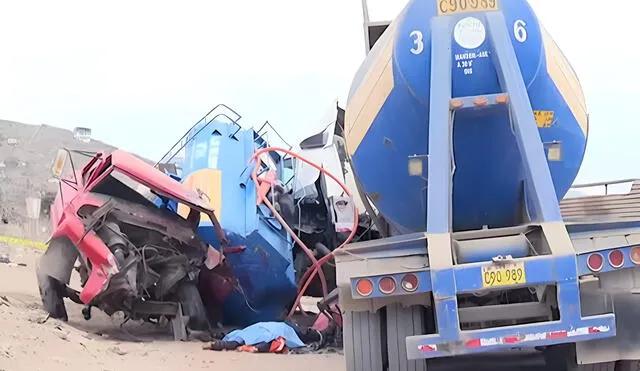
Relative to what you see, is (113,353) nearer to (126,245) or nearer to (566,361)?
(126,245)

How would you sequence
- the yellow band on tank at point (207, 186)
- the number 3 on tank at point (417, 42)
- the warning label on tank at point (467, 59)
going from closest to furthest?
1. the warning label on tank at point (467, 59)
2. the number 3 on tank at point (417, 42)
3. the yellow band on tank at point (207, 186)

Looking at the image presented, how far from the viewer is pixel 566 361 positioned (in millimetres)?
5008

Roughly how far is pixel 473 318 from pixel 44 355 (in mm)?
3413

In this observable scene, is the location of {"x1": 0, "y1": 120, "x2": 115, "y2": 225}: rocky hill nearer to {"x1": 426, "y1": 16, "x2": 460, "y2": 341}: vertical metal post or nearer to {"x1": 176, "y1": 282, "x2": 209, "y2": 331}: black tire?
{"x1": 176, "y1": 282, "x2": 209, "y2": 331}: black tire

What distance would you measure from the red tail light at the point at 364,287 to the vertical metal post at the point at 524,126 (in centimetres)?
101

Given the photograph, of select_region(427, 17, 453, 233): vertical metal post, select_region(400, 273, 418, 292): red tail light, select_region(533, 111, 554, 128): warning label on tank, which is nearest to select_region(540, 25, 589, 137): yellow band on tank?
select_region(533, 111, 554, 128): warning label on tank

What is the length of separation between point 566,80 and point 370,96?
127 centimetres

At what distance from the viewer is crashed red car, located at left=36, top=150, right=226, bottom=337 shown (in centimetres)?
800

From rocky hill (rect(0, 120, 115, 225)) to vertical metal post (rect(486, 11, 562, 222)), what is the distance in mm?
23212

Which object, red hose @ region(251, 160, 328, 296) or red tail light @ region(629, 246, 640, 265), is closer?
red tail light @ region(629, 246, 640, 265)

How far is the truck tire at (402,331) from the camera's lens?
15.0ft

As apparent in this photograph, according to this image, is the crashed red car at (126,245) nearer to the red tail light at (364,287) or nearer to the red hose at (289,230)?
the red hose at (289,230)

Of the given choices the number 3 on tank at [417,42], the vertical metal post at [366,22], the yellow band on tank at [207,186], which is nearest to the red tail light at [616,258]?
the number 3 on tank at [417,42]

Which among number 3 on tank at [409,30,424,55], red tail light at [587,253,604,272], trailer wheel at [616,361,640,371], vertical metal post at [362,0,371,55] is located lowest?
trailer wheel at [616,361,640,371]
